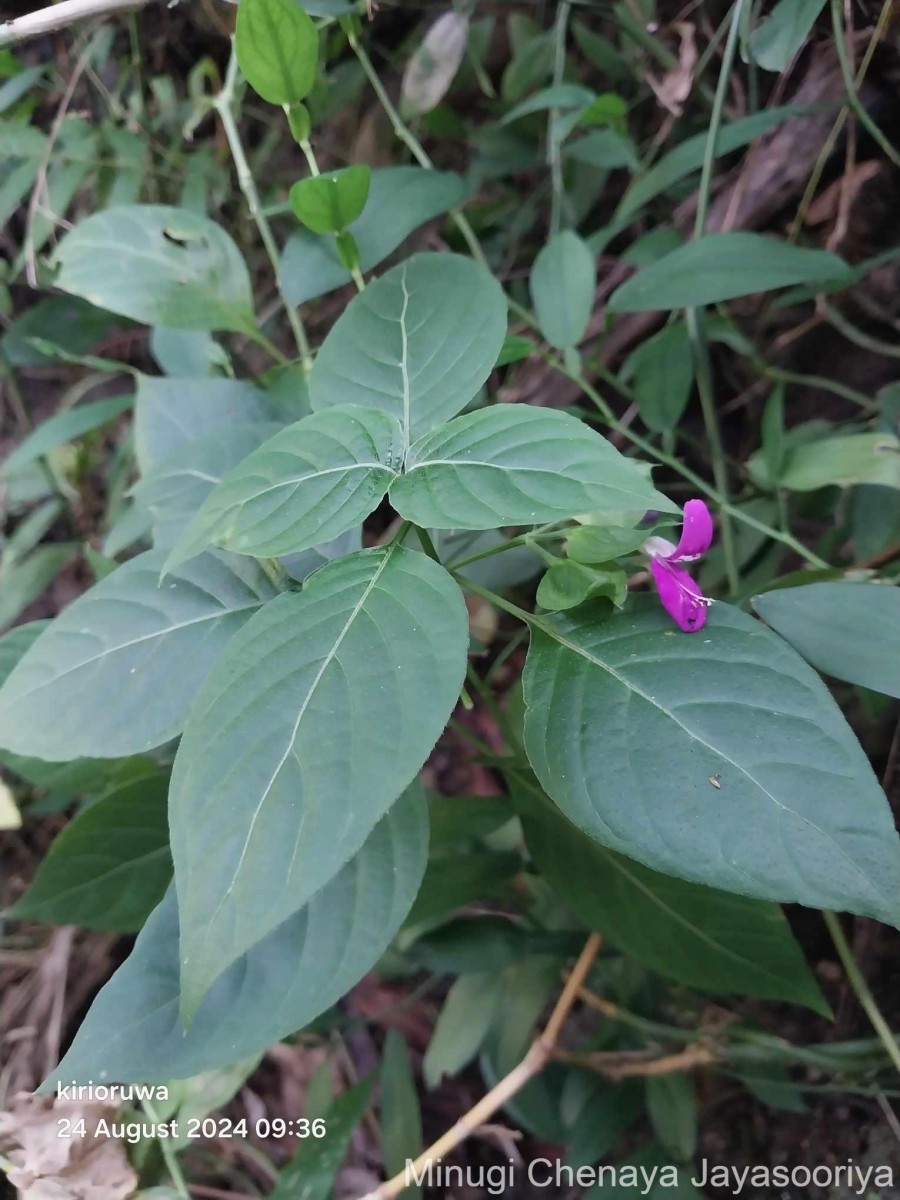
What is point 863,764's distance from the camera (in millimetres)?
443

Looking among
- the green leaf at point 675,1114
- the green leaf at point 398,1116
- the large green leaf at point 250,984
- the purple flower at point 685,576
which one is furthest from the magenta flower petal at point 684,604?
the green leaf at point 398,1116

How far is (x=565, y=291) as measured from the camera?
0.84 m

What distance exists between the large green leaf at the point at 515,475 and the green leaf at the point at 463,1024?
69cm

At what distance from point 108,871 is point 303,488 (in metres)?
0.44

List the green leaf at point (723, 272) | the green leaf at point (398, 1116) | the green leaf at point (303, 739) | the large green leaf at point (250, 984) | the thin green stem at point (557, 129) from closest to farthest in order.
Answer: the green leaf at point (303, 739) → the large green leaf at point (250, 984) → the green leaf at point (723, 272) → the green leaf at point (398, 1116) → the thin green stem at point (557, 129)

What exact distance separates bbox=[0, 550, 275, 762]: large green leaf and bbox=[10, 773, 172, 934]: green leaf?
14 centimetres

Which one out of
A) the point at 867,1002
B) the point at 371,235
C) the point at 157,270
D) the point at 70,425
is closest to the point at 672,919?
the point at 867,1002

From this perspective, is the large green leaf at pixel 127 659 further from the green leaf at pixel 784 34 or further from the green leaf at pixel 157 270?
the green leaf at pixel 784 34

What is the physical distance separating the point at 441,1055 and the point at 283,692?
2.22ft

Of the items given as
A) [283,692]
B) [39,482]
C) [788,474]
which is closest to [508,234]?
[788,474]

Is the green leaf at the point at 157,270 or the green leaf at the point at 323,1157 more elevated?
the green leaf at the point at 157,270

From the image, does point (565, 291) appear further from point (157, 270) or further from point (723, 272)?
point (157, 270)

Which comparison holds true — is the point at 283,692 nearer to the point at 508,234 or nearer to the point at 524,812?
the point at 524,812

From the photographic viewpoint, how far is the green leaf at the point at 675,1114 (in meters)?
0.83
